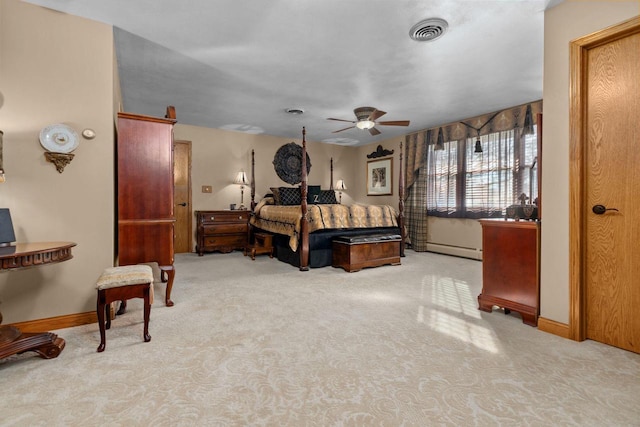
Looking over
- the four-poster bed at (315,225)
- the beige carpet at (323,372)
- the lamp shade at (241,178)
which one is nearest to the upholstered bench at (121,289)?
the beige carpet at (323,372)

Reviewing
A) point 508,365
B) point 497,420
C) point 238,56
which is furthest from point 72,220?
point 508,365

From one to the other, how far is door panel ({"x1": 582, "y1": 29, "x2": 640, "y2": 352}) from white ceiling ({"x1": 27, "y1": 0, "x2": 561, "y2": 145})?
0.73 m

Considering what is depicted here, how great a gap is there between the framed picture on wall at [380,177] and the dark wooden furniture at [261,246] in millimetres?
3193

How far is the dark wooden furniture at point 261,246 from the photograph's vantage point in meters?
5.40

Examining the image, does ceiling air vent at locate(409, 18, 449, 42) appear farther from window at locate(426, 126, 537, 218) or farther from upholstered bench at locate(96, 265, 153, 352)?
upholstered bench at locate(96, 265, 153, 352)

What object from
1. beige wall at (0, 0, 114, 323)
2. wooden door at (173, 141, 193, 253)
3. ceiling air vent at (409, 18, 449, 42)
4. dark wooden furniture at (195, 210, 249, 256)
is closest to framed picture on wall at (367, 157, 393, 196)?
dark wooden furniture at (195, 210, 249, 256)

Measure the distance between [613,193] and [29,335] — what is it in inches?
155

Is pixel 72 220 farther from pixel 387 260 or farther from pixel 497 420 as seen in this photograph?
pixel 387 260

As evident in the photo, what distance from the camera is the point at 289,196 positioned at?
635 cm

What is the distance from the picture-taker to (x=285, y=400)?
151 cm

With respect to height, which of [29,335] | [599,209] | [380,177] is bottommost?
[29,335]

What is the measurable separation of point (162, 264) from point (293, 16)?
2530 millimetres

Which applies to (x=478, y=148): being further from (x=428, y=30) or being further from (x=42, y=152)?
(x=42, y=152)

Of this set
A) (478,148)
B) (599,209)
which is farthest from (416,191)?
(599,209)
